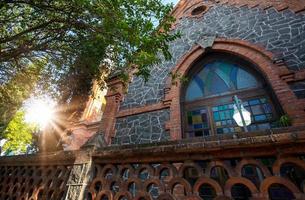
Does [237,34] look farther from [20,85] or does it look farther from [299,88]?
[20,85]

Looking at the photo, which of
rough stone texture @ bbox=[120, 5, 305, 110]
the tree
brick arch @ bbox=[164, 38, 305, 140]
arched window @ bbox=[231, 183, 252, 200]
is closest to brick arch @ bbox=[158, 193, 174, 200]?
the tree

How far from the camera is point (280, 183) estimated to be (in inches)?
61.7

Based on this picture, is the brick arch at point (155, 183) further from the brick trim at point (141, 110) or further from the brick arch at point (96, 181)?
the brick trim at point (141, 110)

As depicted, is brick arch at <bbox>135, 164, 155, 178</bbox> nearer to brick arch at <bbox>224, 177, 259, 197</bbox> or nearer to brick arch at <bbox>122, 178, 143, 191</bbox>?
brick arch at <bbox>122, 178, 143, 191</bbox>

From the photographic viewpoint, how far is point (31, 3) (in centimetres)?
448

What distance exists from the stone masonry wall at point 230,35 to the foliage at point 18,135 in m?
15.1

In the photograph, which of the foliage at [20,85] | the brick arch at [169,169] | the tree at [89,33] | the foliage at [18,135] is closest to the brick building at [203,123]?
the brick arch at [169,169]

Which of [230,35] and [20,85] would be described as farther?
[20,85]

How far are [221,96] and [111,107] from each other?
397 centimetres

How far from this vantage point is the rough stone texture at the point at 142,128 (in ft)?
20.7

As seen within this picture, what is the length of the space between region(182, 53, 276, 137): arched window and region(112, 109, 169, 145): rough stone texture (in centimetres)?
75

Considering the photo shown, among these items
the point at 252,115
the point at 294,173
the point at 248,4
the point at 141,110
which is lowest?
the point at 294,173

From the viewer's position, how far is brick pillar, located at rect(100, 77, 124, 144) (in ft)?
23.1

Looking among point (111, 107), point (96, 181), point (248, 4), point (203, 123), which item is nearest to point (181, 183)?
point (96, 181)
